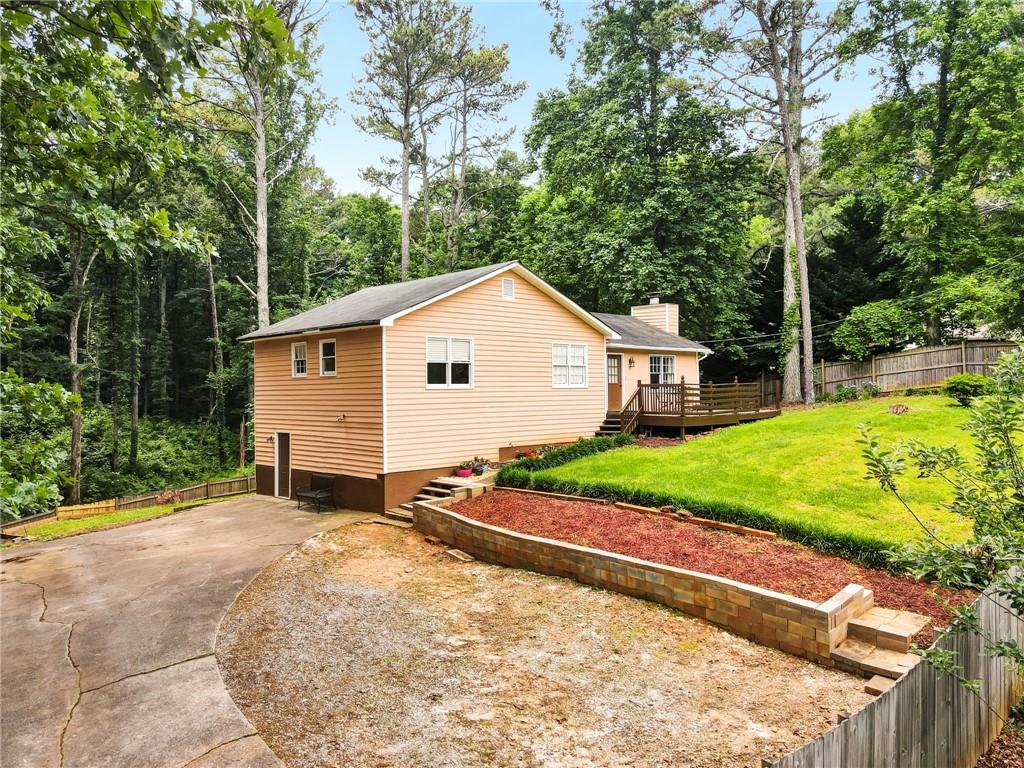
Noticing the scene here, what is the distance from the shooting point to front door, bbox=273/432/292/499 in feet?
49.3

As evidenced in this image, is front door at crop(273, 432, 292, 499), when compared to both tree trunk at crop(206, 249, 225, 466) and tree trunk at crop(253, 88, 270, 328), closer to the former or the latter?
tree trunk at crop(253, 88, 270, 328)

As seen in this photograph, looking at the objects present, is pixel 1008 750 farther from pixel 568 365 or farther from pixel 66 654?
pixel 568 365

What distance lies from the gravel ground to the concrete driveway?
313 mm

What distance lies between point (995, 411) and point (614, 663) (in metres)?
3.93

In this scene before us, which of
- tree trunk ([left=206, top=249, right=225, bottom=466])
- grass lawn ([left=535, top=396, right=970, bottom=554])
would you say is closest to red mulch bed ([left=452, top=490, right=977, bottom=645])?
grass lawn ([left=535, top=396, right=970, bottom=554])

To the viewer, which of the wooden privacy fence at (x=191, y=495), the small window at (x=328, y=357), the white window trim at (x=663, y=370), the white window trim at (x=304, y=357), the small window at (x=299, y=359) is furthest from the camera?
the white window trim at (x=663, y=370)

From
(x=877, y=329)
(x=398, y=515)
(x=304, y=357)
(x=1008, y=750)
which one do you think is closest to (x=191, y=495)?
(x=304, y=357)

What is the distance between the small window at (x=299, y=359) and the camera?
14.6 m

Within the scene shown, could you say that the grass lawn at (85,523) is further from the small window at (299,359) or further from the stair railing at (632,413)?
the stair railing at (632,413)

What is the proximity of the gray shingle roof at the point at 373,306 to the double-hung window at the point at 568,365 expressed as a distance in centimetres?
312

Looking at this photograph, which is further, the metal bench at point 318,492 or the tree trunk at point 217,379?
the tree trunk at point 217,379

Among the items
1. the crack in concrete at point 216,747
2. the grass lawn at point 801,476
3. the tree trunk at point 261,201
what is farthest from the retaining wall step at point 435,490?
the tree trunk at point 261,201

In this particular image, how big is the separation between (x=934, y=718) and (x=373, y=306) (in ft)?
42.7

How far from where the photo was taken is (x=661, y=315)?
23.8 meters
